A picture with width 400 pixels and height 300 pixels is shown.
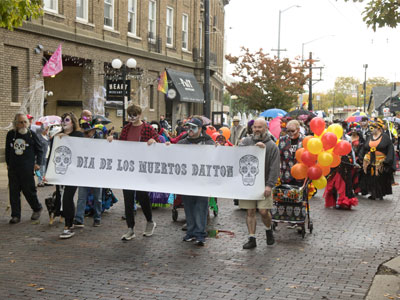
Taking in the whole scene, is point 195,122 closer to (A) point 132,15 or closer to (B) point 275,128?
(B) point 275,128

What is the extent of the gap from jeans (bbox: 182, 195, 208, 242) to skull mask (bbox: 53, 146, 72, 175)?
1977 millimetres

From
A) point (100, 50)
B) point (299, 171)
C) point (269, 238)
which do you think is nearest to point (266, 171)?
point (269, 238)

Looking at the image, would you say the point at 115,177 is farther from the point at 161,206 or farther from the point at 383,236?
the point at 383,236

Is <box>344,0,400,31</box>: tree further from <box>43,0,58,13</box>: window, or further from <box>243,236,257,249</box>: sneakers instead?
<box>43,0,58,13</box>: window

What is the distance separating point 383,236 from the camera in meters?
9.62

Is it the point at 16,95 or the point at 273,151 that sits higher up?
the point at 16,95

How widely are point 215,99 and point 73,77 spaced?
81.2ft

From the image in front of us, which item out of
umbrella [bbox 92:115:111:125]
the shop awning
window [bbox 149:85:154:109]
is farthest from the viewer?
the shop awning

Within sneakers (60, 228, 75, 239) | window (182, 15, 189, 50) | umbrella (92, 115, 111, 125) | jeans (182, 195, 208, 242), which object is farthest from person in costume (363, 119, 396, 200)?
window (182, 15, 189, 50)

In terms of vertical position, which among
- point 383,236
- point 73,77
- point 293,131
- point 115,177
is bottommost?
point 383,236

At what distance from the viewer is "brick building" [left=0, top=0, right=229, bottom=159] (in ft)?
73.3

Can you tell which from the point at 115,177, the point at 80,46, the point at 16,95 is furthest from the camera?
the point at 80,46

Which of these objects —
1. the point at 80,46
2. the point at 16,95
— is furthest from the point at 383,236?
the point at 80,46

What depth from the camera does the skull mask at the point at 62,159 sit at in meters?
9.30
